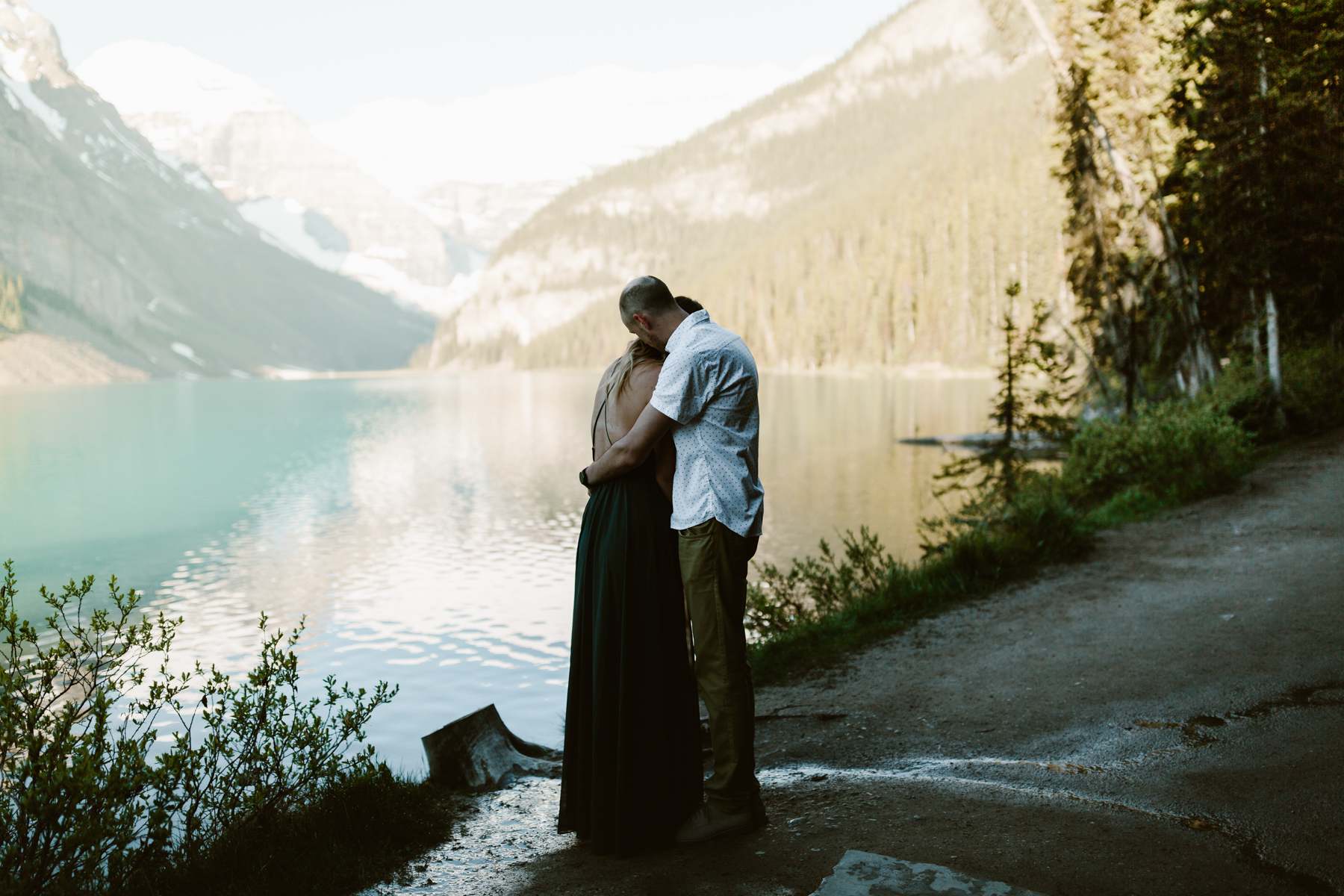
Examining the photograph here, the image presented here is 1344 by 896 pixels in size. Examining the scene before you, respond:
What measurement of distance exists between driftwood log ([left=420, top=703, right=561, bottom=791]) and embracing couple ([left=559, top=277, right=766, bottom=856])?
173cm

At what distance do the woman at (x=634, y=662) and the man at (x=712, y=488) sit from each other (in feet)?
0.27

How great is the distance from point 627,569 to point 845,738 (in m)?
2.46

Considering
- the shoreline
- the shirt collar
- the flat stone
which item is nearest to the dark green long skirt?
the shirt collar

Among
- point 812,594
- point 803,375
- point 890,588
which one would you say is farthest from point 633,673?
point 803,375

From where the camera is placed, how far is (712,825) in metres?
4.45

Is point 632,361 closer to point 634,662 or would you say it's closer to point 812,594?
point 634,662

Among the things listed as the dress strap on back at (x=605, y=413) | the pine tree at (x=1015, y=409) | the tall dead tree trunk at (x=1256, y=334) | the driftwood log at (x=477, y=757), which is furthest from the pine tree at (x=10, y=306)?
the dress strap on back at (x=605, y=413)

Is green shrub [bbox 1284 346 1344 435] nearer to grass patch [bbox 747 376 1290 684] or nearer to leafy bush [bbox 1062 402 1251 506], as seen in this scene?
grass patch [bbox 747 376 1290 684]

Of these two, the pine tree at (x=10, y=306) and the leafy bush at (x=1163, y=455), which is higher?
the pine tree at (x=10, y=306)

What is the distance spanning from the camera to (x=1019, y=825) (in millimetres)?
4242

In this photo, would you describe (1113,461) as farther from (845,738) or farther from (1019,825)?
(1019,825)

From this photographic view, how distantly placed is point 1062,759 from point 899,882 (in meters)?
2.01

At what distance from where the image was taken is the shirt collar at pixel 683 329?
432 cm

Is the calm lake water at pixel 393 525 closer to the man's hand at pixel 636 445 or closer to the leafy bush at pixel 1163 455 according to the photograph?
the leafy bush at pixel 1163 455
